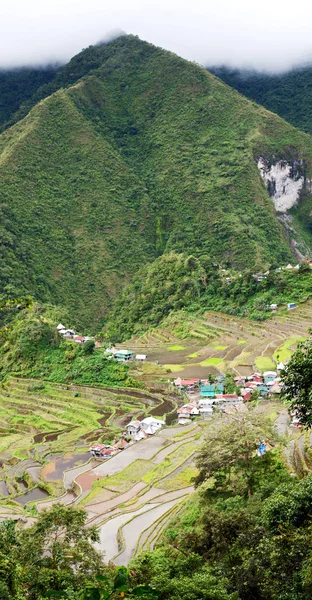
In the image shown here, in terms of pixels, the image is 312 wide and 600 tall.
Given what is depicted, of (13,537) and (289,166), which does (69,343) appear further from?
(289,166)

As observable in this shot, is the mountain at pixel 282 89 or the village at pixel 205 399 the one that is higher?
the mountain at pixel 282 89

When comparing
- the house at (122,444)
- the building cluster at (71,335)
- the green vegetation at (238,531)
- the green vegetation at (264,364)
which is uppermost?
the green vegetation at (238,531)

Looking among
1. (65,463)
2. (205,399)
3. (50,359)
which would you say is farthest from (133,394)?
(65,463)

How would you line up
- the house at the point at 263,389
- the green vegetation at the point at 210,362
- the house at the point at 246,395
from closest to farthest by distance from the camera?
1. the house at the point at 246,395
2. the house at the point at 263,389
3. the green vegetation at the point at 210,362

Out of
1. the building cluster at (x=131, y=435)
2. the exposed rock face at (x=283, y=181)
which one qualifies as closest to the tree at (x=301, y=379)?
the building cluster at (x=131, y=435)

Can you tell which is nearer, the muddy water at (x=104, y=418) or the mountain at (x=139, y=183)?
the muddy water at (x=104, y=418)

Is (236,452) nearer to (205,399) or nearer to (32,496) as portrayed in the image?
(32,496)

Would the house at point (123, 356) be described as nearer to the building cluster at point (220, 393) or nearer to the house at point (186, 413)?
the building cluster at point (220, 393)
